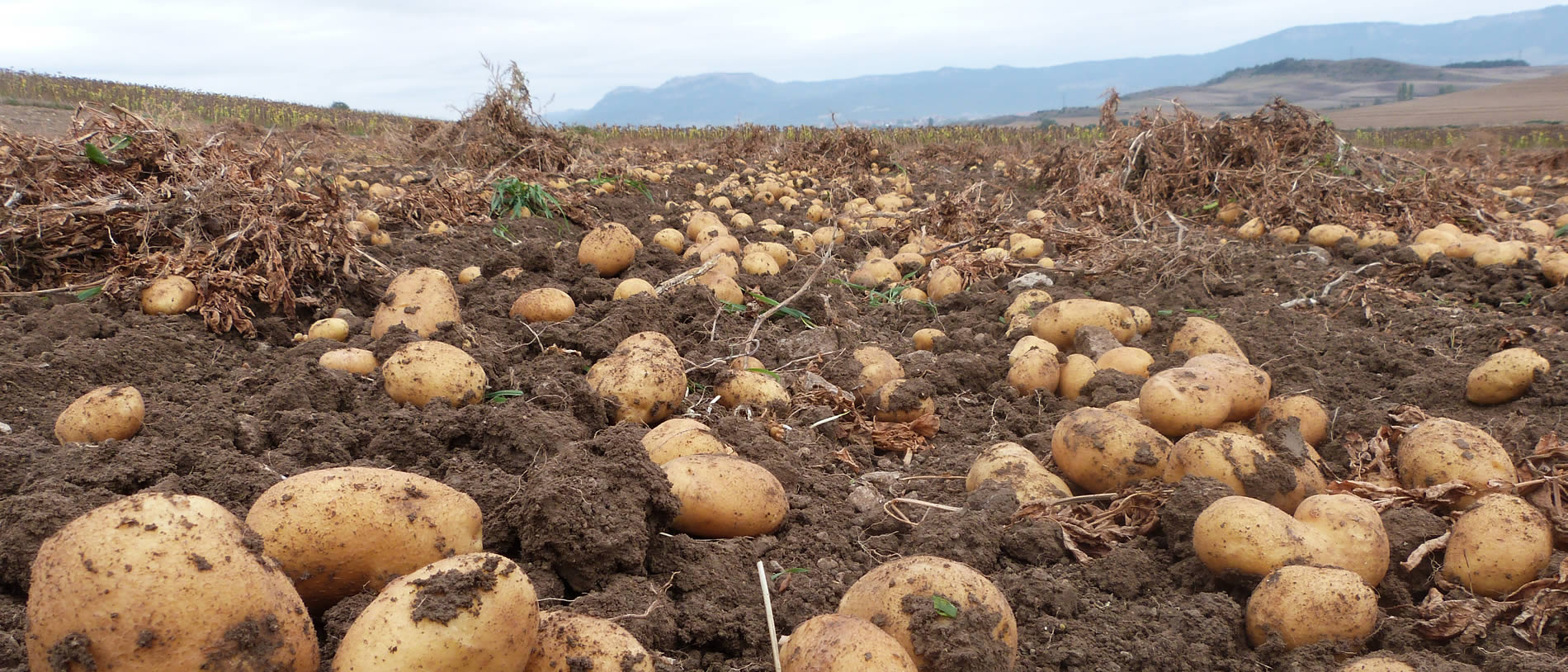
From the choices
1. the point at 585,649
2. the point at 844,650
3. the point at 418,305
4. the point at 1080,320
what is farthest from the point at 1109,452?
the point at 418,305

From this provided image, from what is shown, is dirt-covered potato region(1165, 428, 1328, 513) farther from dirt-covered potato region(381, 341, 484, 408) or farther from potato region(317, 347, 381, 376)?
potato region(317, 347, 381, 376)

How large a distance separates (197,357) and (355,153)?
377 inches

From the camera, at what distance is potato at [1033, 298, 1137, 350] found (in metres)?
3.96

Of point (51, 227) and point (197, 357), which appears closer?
point (197, 357)

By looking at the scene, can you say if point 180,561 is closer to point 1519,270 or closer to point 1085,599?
point 1085,599

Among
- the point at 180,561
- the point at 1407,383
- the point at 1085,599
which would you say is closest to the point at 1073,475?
A: the point at 1085,599

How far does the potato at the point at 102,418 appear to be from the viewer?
2.39m

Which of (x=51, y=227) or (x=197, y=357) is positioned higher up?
(x=51, y=227)

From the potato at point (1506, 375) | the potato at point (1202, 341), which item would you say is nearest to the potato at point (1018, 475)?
the potato at point (1202, 341)

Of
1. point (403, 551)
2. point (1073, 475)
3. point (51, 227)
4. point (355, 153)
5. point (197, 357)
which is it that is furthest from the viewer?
point (355, 153)

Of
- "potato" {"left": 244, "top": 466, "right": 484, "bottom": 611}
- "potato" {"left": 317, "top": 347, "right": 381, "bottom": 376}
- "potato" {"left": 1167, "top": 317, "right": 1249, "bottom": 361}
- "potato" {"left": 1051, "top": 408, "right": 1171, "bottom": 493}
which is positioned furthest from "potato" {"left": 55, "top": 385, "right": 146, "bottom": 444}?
"potato" {"left": 1167, "top": 317, "right": 1249, "bottom": 361}

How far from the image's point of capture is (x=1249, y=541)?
6.59 ft

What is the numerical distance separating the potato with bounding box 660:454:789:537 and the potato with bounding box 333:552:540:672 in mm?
740

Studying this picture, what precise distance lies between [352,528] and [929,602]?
1237mm
